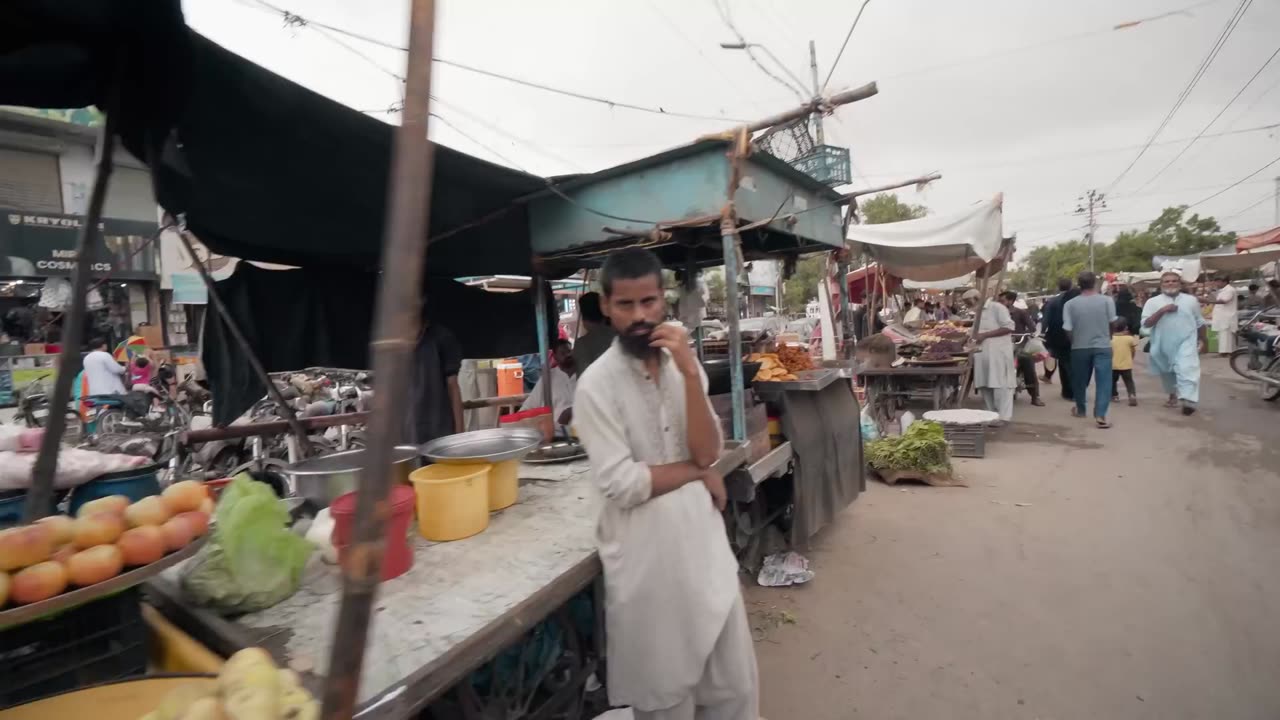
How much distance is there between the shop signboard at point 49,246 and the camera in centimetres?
1066

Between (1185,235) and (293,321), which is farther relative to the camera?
(1185,235)

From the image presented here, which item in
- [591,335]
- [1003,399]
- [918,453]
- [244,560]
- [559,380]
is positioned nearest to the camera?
[244,560]

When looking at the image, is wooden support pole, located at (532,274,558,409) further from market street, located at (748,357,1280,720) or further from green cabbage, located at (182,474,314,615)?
green cabbage, located at (182,474,314,615)

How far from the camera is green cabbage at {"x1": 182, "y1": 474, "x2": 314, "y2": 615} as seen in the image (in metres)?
1.51

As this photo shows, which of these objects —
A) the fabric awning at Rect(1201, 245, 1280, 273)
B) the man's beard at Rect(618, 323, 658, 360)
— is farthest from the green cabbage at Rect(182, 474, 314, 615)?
the fabric awning at Rect(1201, 245, 1280, 273)

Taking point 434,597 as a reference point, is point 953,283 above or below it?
above

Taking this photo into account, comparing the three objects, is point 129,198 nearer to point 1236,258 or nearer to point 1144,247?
point 1236,258

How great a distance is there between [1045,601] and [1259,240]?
12571 millimetres

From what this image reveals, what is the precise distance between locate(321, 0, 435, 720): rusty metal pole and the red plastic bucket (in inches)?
34.7

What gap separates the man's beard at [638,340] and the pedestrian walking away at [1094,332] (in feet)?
26.5

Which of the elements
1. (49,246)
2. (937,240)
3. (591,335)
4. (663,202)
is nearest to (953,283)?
(937,240)

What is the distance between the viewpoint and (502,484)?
2.36 metres

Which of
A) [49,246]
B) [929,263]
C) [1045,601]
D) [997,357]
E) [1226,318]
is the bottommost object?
[1045,601]

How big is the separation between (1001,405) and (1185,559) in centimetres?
460
